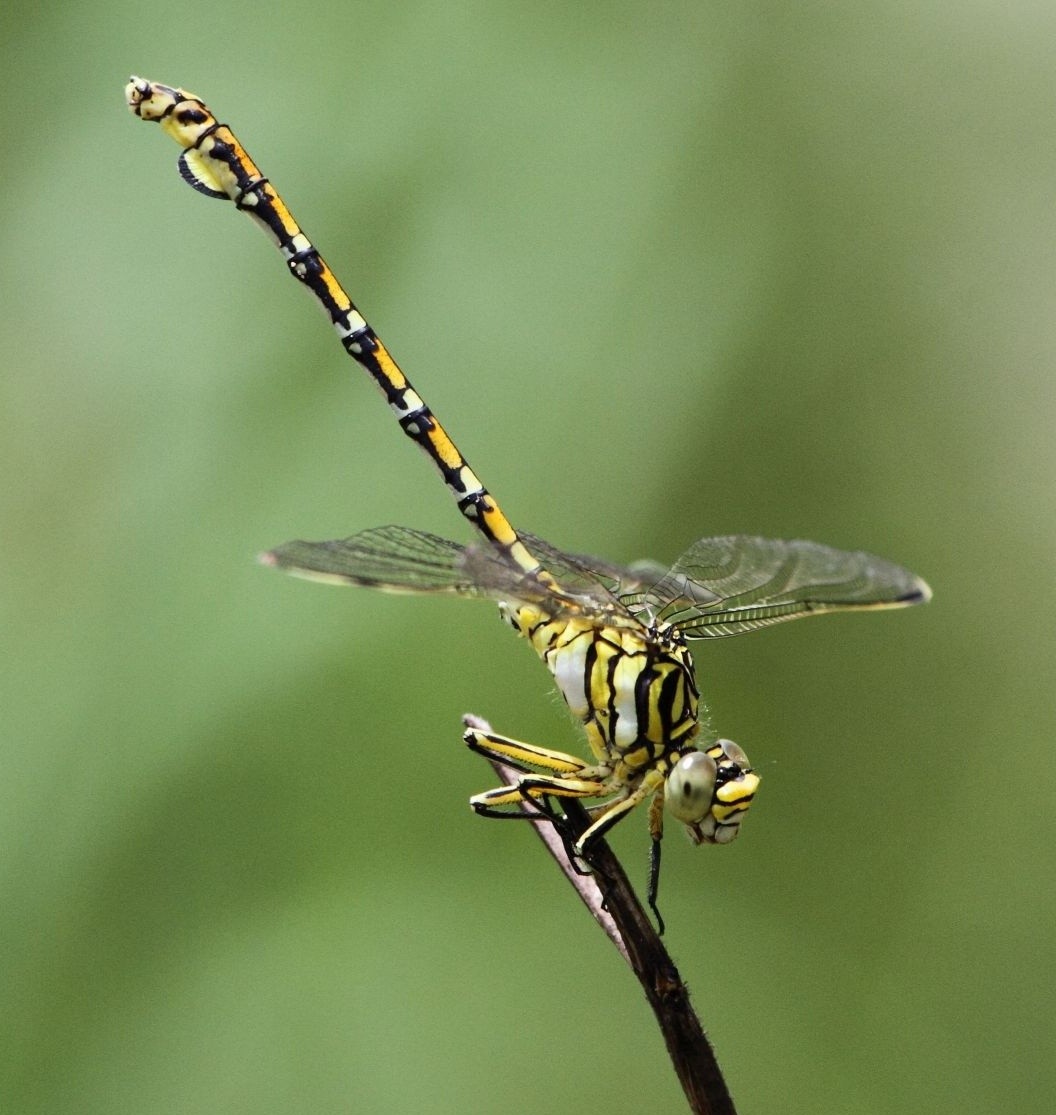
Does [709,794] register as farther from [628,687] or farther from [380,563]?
[380,563]

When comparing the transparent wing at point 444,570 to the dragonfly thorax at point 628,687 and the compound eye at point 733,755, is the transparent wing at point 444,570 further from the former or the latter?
the compound eye at point 733,755

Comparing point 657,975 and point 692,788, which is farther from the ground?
point 692,788

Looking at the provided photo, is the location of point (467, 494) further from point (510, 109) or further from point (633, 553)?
point (510, 109)

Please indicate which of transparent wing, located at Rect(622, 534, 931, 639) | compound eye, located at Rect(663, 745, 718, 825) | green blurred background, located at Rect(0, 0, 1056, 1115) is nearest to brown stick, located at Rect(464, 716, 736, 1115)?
compound eye, located at Rect(663, 745, 718, 825)

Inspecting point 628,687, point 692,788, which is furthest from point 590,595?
point 692,788

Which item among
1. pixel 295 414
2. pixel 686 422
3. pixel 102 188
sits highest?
pixel 102 188

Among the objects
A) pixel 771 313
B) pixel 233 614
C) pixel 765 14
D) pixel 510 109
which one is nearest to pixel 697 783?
pixel 233 614
